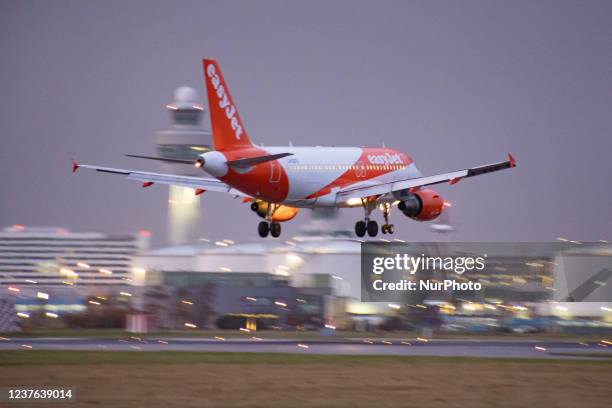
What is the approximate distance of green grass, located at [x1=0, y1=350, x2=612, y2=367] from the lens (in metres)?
57.1

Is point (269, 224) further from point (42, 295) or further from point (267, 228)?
point (42, 295)

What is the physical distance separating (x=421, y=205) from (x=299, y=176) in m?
8.52

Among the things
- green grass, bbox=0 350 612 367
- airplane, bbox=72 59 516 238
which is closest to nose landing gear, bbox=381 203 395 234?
airplane, bbox=72 59 516 238

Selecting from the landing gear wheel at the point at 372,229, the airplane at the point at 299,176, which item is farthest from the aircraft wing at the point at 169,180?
the landing gear wheel at the point at 372,229

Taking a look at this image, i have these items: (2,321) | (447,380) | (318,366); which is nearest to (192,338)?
(2,321)

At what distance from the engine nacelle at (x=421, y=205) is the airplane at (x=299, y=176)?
7 cm

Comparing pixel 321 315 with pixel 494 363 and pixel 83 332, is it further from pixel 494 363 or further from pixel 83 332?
pixel 494 363

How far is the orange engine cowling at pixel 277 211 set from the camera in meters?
77.7

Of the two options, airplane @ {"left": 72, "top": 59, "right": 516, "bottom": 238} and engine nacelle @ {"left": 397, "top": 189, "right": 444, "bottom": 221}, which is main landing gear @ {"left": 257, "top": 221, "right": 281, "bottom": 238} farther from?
engine nacelle @ {"left": 397, "top": 189, "right": 444, "bottom": 221}

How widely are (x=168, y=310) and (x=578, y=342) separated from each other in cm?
4008

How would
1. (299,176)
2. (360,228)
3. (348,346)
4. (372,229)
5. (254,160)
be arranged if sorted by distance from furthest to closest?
(360,228), (372,229), (299,176), (254,160), (348,346)

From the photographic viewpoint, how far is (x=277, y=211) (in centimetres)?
7819

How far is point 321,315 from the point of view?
350ft

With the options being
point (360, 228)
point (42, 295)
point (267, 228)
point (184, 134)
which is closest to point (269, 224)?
point (267, 228)
